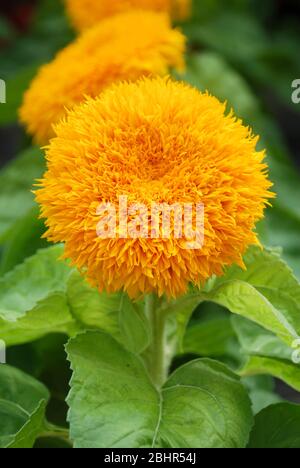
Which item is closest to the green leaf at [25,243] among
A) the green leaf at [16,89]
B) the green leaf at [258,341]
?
the green leaf at [258,341]

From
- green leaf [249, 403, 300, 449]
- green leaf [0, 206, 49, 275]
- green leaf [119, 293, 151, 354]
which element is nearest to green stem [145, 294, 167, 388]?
green leaf [119, 293, 151, 354]

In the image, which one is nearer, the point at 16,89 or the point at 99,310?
the point at 99,310

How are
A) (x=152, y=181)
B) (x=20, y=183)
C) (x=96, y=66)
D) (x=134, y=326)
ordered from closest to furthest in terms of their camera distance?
(x=152, y=181)
(x=134, y=326)
(x=96, y=66)
(x=20, y=183)

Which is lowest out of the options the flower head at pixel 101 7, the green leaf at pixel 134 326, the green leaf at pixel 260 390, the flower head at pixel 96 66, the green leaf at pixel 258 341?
the green leaf at pixel 260 390

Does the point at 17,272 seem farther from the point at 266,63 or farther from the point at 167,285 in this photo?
the point at 266,63

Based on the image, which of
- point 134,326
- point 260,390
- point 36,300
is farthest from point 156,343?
point 260,390

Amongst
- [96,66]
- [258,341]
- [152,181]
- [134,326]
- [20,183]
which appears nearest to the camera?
[152,181]

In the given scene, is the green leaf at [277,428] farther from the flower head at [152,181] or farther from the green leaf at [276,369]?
the flower head at [152,181]

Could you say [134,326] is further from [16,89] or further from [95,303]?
[16,89]
